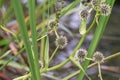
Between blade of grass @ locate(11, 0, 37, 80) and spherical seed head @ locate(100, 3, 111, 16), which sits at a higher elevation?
spherical seed head @ locate(100, 3, 111, 16)

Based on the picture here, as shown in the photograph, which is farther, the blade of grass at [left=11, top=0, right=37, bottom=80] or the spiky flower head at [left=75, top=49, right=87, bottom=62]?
the spiky flower head at [left=75, top=49, right=87, bottom=62]

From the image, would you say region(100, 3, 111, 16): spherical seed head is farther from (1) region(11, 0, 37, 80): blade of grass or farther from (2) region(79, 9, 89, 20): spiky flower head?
(1) region(11, 0, 37, 80): blade of grass

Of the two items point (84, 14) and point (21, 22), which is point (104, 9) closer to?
point (84, 14)

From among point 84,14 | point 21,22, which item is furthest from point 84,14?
point 21,22

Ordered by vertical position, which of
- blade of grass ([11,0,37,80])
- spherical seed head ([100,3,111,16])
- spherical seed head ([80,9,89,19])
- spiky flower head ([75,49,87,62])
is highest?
spherical seed head ([80,9,89,19])

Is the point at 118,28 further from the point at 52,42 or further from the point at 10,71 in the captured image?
the point at 10,71

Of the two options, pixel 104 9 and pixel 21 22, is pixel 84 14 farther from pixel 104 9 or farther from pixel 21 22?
pixel 21 22

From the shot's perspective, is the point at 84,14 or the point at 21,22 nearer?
the point at 21,22

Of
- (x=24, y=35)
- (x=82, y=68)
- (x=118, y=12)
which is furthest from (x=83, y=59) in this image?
(x=118, y=12)

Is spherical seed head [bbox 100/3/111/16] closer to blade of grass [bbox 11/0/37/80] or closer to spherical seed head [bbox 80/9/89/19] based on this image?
spherical seed head [bbox 80/9/89/19]

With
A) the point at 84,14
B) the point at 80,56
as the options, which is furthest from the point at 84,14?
the point at 80,56

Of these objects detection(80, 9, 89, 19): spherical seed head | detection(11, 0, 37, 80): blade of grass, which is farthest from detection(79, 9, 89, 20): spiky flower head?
detection(11, 0, 37, 80): blade of grass
